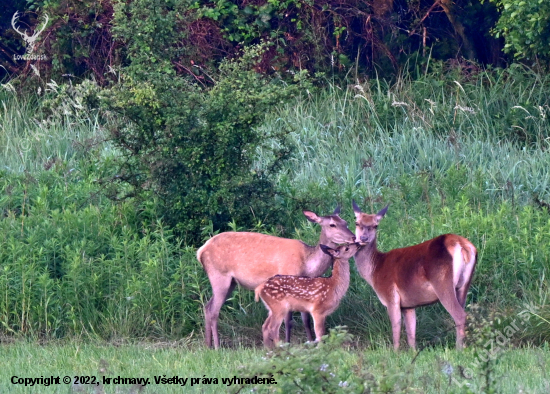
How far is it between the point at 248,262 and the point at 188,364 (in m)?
1.51

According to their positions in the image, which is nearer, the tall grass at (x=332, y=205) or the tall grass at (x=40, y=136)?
the tall grass at (x=332, y=205)

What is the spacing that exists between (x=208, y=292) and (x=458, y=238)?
101 inches

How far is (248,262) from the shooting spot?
301 inches

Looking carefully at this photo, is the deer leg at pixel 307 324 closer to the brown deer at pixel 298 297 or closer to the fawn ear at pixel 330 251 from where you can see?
the brown deer at pixel 298 297

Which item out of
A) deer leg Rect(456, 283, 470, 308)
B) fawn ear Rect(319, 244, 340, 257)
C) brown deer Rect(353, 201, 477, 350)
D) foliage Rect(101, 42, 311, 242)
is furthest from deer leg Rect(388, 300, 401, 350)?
foliage Rect(101, 42, 311, 242)

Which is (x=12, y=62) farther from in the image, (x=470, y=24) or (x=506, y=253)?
(x=506, y=253)

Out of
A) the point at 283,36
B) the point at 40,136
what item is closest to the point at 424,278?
the point at 40,136

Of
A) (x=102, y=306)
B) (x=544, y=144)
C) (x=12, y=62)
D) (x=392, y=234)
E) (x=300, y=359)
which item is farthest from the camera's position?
(x=12, y=62)

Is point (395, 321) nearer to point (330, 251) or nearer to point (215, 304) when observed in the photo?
point (330, 251)

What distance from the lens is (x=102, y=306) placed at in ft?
26.6

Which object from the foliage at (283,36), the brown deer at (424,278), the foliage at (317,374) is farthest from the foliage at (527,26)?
the foliage at (317,374)

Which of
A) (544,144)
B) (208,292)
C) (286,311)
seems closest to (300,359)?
(286,311)

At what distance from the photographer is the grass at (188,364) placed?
546 cm

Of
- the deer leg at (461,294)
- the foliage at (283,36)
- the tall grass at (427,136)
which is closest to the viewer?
the deer leg at (461,294)
